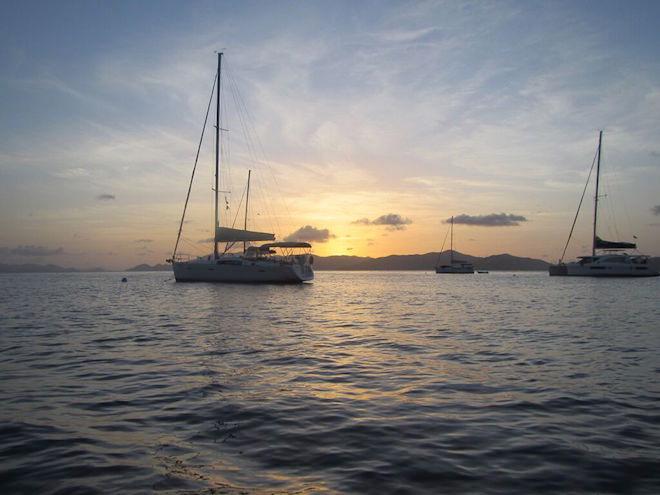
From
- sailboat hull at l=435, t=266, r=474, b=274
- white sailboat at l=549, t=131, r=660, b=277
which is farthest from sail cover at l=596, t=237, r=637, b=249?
sailboat hull at l=435, t=266, r=474, b=274

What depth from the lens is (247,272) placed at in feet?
169

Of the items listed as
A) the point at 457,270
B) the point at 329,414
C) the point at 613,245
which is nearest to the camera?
the point at 329,414

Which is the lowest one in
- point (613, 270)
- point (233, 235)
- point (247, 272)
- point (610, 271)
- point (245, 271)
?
point (247, 272)

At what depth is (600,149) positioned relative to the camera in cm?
7819

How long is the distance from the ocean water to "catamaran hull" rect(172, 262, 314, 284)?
3539cm

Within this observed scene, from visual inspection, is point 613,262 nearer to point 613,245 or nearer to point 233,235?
point 613,245

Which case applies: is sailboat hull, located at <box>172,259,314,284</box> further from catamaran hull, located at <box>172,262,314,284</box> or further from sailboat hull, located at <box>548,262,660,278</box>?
sailboat hull, located at <box>548,262,660,278</box>

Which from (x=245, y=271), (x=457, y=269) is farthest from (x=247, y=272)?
(x=457, y=269)

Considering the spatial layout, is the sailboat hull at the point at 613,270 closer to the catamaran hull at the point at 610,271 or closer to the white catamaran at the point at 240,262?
the catamaran hull at the point at 610,271

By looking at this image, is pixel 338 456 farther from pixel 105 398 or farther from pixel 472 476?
pixel 105 398

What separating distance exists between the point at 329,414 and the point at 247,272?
45129 mm

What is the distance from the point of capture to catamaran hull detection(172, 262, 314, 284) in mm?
51438

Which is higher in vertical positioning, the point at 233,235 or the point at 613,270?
the point at 233,235

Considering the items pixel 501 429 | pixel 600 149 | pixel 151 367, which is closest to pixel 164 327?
pixel 151 367
